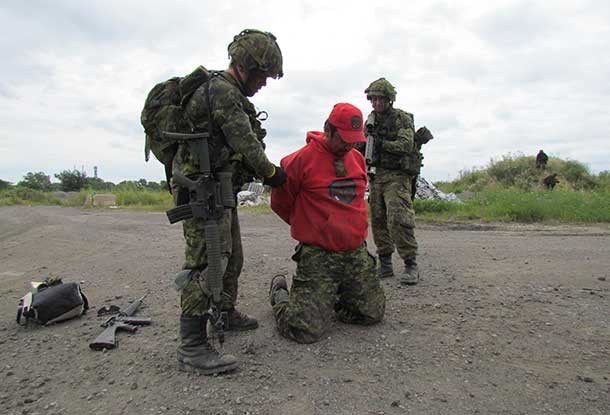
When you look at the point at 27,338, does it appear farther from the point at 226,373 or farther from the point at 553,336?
the point at 553,336

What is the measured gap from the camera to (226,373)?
2973 millimetres

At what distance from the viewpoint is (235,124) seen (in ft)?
9.65

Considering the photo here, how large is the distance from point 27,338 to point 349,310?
2.59 metres

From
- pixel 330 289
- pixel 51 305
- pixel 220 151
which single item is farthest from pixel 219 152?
pixel 51 305

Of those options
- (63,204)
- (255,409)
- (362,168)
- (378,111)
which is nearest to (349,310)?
(362,168)

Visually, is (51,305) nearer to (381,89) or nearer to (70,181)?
(381,89)

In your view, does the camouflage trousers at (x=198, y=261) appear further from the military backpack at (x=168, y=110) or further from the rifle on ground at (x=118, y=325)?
the rifle on ground at (x=118, y=325)

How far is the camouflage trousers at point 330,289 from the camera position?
3.59 meters

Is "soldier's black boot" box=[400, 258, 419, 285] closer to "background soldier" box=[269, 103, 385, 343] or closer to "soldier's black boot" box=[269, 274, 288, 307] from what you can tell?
"background soldier" box=[269, 103, 385, 343]

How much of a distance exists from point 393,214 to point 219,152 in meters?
2.59

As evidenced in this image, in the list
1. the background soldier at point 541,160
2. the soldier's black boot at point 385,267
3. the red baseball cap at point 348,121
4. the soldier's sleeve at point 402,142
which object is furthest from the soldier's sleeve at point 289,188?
the background soldier at point 541,160

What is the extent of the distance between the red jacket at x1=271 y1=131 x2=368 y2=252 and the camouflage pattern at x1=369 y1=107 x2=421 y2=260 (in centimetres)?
128

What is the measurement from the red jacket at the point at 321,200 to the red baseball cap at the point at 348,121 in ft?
0.79

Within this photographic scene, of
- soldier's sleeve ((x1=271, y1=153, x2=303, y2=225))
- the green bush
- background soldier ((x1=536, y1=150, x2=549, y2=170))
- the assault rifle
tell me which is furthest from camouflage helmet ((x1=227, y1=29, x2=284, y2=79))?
the green bush
